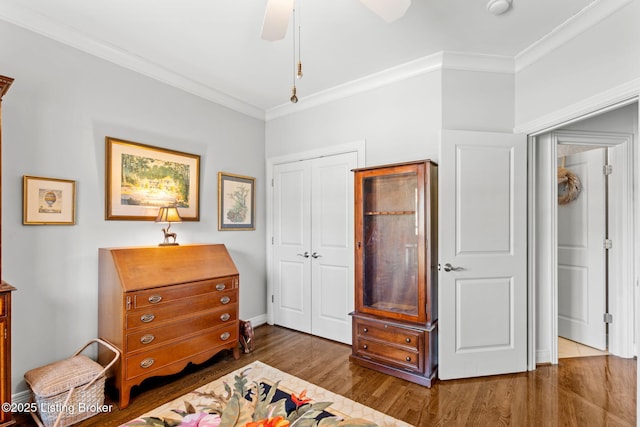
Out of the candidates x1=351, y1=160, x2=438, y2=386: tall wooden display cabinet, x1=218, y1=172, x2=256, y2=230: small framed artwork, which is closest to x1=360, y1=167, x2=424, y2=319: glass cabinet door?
x1=351, y1=160, x2=438, y2=386: tall wooden display cabinet

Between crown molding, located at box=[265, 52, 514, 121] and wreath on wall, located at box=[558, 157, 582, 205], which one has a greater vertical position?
crown molding, located at box=[265, 52, 514, 121]

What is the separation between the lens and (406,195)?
272 cm

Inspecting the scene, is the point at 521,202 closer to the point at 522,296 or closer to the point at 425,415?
the point at 522,296

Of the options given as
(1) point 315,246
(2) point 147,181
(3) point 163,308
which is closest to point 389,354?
(1) point 315,246

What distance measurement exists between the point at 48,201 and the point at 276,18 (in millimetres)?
2058

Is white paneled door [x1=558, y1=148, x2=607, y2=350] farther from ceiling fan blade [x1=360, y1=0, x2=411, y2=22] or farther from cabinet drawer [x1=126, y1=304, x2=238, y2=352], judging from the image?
cabinet drawer [x1=126, y1=304, x2=238, y2=352]

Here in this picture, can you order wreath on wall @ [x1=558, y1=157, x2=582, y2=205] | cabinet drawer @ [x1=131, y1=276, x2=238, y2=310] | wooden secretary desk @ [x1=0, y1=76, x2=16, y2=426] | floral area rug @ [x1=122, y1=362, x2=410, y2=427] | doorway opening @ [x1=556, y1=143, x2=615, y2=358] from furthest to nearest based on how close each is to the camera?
wreath on wall @ [x1=558, y1=157, x2=582, y2=205], doorway opening @ [x1=556, y1=143, x2=615, y2=358], cabinet drawer @ [x1=131, y1=276, x2=238, y2=310], floral area rug @ [x1=122, y1=362, x2=410, y2=427], wooden secretary desk @ [x1=0, y1=76, x2=16, y2=426]

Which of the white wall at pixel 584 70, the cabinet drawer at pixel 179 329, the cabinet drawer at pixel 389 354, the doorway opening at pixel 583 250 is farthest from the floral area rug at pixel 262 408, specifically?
the white wall at pixel 584 70

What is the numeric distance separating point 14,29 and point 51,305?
6.33ft

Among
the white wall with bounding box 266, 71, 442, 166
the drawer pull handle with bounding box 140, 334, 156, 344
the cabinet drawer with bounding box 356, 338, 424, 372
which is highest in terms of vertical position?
the white wall with bounding box 266, 71, 442, 166

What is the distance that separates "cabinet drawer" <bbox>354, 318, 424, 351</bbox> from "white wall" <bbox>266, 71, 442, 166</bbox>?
4.96 feet

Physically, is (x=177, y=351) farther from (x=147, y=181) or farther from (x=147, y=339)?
(x=147, y=181)

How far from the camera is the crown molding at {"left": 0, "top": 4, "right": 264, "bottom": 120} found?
2.14 meters

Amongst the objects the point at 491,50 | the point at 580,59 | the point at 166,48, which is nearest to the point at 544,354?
the point at 580,59
